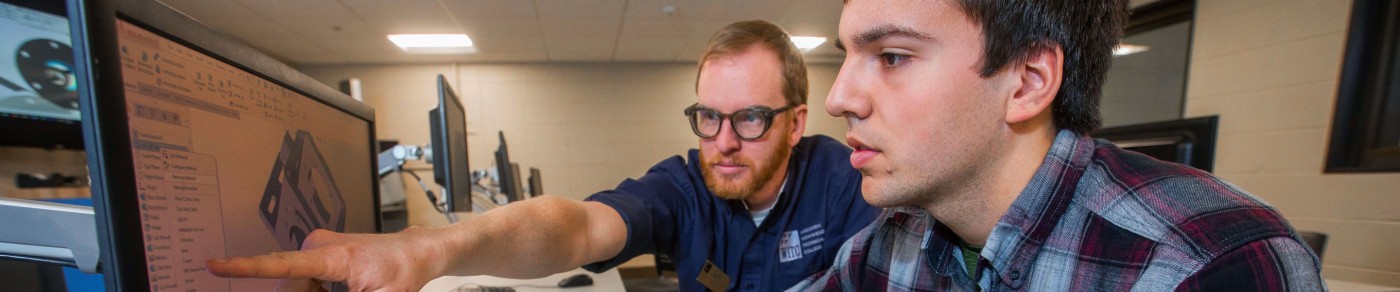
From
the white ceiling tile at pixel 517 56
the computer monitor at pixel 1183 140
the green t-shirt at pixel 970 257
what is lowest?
the green t-shirt at pixel 970 257

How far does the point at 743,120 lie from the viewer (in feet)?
4.21

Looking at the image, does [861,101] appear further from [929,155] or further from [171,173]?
[171,173]

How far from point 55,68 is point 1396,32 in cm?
387

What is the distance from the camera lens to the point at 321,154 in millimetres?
711

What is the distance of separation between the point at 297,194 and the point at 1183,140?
5.43 feet

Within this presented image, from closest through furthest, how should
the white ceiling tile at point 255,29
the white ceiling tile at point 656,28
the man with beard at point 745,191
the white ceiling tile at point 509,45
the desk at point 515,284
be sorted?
1. the man with beard at point 745,191
2. the desk at point 515,284
3. the white ceiling tile at point 255,29
4. the white ceiling tile at point 656,28
5. the white ceiling tile at point 509,45

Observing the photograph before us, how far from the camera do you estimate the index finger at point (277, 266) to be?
362 mm

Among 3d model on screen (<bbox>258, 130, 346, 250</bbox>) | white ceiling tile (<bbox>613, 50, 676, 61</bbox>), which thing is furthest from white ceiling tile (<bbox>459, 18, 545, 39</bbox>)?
3d model on screen (<bbox>258, 130, 346, 250</bbox>)

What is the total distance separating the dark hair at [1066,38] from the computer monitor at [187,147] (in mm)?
811

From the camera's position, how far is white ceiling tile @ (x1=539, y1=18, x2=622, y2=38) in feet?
13.8

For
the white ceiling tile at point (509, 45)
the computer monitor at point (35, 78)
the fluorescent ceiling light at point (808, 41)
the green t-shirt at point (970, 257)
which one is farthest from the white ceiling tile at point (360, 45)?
the green t-shirt at point (970, 257)

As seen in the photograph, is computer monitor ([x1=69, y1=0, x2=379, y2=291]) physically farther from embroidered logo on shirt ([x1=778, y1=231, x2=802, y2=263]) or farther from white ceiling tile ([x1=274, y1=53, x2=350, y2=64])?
white ceiling tile ([x1=274, y1=53, x2=350, y2=64])

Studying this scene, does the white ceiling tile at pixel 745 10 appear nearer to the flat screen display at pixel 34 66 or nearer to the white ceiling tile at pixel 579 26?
the white ceiling tile at pixel 579 26

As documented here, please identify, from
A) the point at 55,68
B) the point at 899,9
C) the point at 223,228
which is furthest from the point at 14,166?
the point at 899,9
